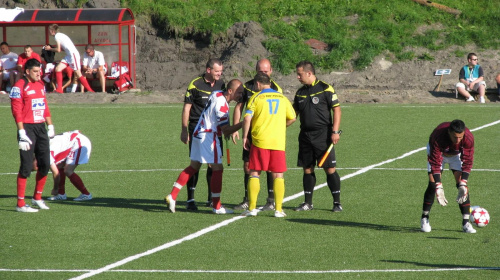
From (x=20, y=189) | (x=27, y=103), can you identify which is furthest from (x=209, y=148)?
(x=20, y=189)

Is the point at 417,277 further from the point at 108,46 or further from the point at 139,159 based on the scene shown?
the point at 108,46

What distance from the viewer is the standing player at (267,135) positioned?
424 inches

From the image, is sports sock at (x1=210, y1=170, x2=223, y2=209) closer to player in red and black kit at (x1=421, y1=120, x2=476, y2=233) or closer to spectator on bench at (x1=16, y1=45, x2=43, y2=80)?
player in red and black kit at (x1=421, y1=120, x2=476, y2=233)

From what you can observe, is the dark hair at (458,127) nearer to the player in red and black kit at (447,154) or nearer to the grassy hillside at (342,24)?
the player in red and black kit at (447,154)

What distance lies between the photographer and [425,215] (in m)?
10.1

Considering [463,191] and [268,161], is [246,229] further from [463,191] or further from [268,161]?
[463,191]

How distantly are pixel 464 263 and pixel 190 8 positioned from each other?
26.9 m

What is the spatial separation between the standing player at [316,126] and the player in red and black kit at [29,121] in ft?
11.4

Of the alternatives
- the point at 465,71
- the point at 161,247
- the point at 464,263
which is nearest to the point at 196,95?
the point at 161,247

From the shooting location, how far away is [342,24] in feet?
108

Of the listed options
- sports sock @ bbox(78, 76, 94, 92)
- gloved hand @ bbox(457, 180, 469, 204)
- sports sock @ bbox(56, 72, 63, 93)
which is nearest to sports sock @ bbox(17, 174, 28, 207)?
gloved hand @ bbox(457, 180, 469, 204)

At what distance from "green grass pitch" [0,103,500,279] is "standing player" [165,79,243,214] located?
378mm

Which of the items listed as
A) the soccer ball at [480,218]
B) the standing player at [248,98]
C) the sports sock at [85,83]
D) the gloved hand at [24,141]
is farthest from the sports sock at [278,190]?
the sports sock at [85,83]

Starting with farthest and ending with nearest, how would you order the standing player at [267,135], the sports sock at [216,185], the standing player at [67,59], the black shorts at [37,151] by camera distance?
1. the standing player at [67,59]
2. the black shorts at [37,151]
3. the sports sock at [216,185]
4. the standing player at [267,135]
